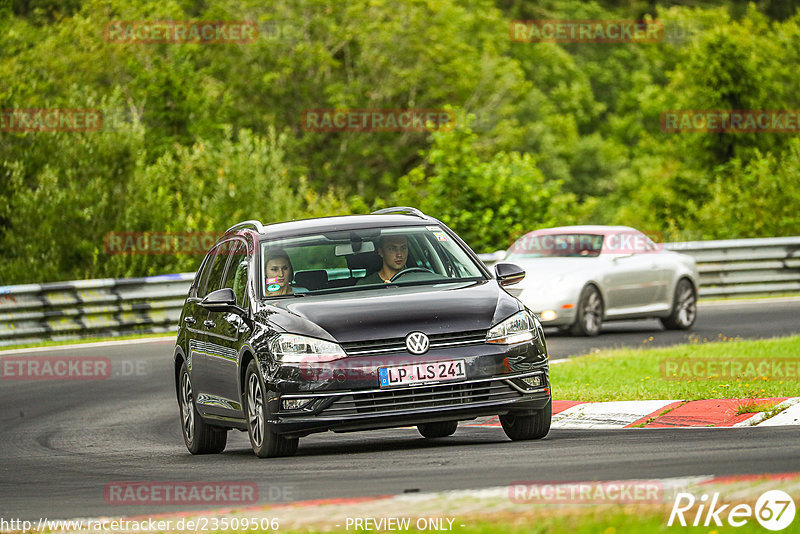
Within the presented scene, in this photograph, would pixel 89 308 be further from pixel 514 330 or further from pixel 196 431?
pixel 514 330

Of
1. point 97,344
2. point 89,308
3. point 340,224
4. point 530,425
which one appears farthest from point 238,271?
point 89,308

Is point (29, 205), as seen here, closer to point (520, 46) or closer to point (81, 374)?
point (81, 374)

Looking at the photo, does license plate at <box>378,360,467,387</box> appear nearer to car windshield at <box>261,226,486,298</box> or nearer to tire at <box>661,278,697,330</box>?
car windshield at <box>261,226,486,298</box>

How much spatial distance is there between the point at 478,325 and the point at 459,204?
73.2 ft

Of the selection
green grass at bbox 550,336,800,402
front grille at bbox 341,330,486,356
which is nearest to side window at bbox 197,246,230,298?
front grille at bbox 341,330,486,356

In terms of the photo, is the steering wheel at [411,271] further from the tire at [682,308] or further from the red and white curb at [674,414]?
the tire at [682,308]

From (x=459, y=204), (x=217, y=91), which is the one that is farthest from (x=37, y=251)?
(x=217, y=91)

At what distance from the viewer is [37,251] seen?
1097 inches

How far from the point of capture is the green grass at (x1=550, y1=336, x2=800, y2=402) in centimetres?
1215

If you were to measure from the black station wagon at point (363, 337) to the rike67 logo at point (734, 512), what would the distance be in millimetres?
3190

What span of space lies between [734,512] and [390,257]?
193 inches

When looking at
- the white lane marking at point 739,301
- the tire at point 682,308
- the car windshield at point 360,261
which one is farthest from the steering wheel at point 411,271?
the white lane marking at point 739,301

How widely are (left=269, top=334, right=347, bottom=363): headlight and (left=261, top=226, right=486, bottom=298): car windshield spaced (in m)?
0.73

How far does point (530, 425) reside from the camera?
33.4 ft
